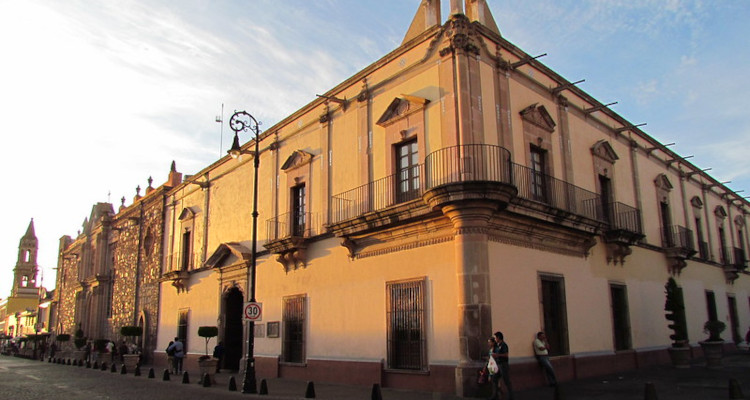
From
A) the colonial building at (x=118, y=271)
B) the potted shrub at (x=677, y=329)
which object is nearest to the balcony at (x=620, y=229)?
the potted shrub at (x=677, y=329)

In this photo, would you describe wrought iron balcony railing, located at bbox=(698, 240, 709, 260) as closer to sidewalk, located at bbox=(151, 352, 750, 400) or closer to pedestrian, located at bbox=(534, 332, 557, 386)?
sidewalk, located at bbox=(151, 352, 750, 400)

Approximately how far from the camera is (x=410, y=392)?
1278 cm

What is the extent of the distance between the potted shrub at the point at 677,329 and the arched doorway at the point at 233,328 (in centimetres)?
1492

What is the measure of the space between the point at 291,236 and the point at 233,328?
6768 mm

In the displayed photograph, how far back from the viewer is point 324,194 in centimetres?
1733

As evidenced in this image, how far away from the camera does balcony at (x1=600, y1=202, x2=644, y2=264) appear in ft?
54.0

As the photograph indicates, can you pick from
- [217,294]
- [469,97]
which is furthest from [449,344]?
[217,294]

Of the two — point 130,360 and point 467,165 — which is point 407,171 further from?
point 130,360

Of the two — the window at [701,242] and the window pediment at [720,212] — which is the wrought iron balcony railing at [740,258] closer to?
the window pediment at [720,212]

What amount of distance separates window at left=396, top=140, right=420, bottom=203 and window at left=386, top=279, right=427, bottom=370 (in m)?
2.21

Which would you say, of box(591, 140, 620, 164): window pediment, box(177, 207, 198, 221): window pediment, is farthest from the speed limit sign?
box(177, 207, 198, 221): window pediment

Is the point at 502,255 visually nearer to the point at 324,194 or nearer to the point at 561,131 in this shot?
the point at 561,131

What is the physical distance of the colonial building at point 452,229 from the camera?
→ 12.8m

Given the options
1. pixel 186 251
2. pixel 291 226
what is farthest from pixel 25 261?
pixel 291 226
